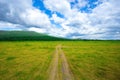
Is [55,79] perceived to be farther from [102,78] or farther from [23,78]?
[102,78]

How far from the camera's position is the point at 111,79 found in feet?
46.0

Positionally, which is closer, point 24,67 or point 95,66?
point 24,67

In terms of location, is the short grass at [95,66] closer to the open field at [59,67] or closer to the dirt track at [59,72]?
the open field at [59,67]

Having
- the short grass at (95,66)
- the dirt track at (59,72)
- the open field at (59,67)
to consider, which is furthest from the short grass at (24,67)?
the short grass at (95,66)

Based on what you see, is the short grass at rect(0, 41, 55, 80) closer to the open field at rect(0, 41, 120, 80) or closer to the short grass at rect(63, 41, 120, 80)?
the open field at rect(0, 41, 120, 80)

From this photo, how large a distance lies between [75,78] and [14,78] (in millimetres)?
7008

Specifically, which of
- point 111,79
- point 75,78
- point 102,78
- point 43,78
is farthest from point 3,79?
point 111,79

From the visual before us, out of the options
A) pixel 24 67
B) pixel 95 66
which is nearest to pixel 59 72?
pixel 24 67

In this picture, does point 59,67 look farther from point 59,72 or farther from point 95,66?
point 95,66

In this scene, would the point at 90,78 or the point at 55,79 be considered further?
the point at 90,78

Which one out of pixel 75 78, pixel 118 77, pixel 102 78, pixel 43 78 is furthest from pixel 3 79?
pixel 118 77

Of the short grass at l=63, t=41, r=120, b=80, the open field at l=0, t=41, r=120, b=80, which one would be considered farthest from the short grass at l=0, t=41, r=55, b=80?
the short grass at l=63, t=41, r=120, b=80

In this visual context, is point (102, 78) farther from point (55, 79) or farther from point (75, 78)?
point (55, 79)

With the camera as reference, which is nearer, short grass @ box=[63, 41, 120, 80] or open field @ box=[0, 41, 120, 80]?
open field @ box=[0, 41, 120, 80]
